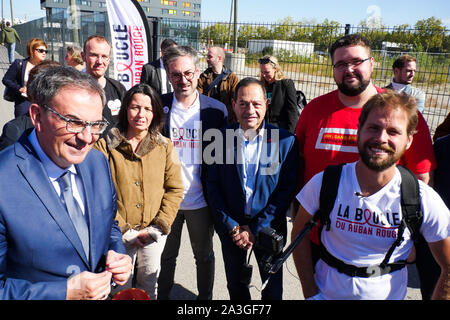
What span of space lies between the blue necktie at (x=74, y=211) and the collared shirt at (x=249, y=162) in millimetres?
1231

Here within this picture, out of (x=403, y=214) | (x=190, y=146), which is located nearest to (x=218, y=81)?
(x=190, y=146)

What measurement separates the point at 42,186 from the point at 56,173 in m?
0.14

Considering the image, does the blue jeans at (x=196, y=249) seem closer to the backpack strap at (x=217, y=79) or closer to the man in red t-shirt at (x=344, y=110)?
the man in red t-shirt at (x=344, y=110)

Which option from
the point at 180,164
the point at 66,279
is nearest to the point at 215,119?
the point at 180,164

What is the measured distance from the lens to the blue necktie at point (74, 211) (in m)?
1.55

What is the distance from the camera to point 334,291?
180 cm

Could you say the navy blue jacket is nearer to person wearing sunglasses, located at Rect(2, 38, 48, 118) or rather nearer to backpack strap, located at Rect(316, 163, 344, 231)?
backpack strap, located at Rect(316, 163, 344, 231)

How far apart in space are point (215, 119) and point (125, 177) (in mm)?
946

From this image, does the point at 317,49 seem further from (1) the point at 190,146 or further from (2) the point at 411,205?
(2) the point at 411,205

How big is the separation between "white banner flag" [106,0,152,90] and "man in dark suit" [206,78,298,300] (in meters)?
3.40

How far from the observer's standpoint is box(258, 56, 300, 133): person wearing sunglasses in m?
4.93

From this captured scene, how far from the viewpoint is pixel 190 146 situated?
2.83 m

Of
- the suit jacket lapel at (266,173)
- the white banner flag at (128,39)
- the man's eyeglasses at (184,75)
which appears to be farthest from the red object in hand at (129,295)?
the white banner flag at (128,39)
